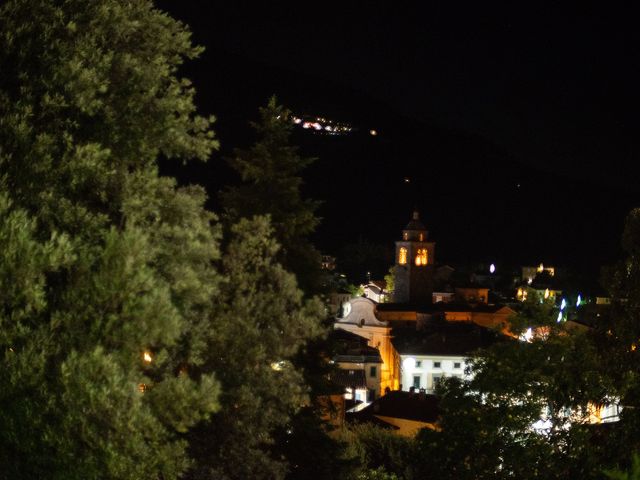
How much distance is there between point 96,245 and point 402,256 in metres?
80.3

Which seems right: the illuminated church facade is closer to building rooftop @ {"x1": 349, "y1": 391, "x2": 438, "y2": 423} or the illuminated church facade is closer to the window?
the window

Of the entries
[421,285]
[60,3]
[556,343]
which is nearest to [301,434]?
[556,343]

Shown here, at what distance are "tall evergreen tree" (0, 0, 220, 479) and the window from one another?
78229 mm

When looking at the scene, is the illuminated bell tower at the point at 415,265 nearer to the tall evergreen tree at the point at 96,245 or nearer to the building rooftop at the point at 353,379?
the building rooftop at the point at 353,379

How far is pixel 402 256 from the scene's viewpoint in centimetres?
8781

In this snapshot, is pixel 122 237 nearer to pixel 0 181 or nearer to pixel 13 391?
pixel 0 181

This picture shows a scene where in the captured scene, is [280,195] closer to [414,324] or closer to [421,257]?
[414,324]

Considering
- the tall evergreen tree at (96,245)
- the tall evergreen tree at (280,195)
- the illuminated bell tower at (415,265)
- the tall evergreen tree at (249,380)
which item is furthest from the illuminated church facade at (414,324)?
the tall evergreen tree at (96,245)

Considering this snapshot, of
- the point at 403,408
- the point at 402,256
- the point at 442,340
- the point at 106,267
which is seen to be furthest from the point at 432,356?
the point at 106,267

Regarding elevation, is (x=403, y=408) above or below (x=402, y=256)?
below

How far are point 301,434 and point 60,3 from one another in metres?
10.7

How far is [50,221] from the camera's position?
27.6 ft

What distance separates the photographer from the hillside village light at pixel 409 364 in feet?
199

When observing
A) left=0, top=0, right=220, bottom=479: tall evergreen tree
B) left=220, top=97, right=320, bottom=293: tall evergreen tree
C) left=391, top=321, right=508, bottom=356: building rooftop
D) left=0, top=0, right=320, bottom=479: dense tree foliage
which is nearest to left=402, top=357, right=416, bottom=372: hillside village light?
left=391, top=321, right=508, bottom=356: building rooftop
